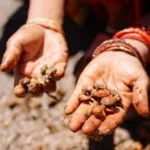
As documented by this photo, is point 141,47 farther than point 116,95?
Yes

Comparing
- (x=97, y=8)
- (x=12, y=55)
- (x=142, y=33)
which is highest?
(x=12, y=55)

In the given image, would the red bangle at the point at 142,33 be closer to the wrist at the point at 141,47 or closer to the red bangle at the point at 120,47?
the wrist at the point at 141,47

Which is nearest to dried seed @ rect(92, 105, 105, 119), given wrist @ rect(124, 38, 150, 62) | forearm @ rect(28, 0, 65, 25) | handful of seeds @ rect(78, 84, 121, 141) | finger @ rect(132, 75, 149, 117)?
handful of seeds @ rect(78, 84, 121, 141)

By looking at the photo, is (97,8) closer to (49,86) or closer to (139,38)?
(139,38)

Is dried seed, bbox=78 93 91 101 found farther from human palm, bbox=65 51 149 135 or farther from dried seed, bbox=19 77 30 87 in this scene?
dried seed, bbox=19 77 30 87

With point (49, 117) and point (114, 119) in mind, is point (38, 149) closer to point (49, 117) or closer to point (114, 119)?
point (49, 117)

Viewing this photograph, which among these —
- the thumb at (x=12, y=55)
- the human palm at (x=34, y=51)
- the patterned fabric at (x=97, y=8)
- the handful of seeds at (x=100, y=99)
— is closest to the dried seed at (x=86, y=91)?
the handful of seeds at (x=100, y=99)

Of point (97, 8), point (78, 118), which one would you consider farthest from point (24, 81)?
point (97, 8)

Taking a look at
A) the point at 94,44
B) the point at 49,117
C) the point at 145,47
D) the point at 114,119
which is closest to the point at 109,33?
the point at 94,44

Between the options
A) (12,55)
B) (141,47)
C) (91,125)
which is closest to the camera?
(91,125)
